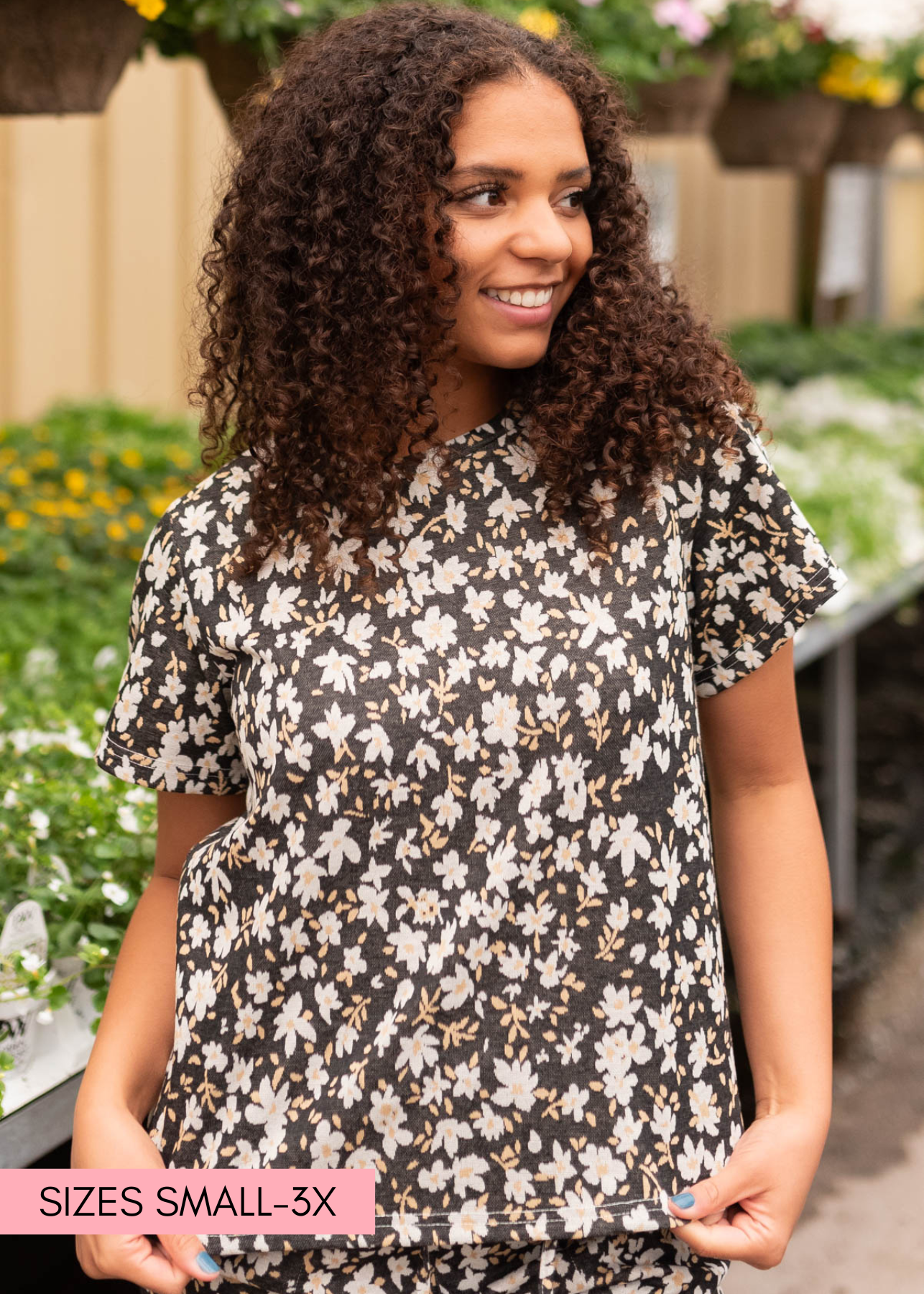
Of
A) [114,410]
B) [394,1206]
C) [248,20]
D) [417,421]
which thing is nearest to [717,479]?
[417,421]

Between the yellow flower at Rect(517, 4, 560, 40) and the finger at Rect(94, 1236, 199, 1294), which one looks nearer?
the finger at Rect(94, 1236, 199, 1294)

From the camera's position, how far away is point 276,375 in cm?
124

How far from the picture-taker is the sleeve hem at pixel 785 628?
1.23 metres

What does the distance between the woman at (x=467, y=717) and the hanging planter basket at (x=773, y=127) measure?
3588 mm

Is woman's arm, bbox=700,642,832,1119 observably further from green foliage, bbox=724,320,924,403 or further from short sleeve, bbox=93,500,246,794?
green foliage, bbox=724,320,924,403

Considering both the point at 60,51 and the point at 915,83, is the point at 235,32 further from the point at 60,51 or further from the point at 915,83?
the point at 915,83

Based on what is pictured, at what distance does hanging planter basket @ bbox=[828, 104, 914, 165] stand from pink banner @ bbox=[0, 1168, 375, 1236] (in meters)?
4.95

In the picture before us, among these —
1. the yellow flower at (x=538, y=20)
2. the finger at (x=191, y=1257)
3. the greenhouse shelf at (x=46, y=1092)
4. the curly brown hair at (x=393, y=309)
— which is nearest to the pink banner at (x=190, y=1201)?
the finger at (x=191, y=1257)

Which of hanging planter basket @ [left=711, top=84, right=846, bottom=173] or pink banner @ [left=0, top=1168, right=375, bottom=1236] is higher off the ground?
hanging planter basket @ [left=711, top=84, right=846, bottom=173]

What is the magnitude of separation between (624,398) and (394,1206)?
702 mm

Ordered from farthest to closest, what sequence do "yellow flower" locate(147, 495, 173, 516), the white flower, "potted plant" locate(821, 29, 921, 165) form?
"potted plant" locate(821, 29, 921, 165)
"yellow flower" locate(147, 495, 173, 516)
the white flower

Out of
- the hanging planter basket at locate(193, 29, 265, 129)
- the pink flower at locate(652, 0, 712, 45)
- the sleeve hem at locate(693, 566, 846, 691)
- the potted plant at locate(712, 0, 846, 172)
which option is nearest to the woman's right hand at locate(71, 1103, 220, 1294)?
the sleeve hem at locate(693, 566, 846, 691)

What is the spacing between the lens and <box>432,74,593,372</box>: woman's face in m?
1.15

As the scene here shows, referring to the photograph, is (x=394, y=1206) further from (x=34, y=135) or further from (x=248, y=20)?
A: (x=34, y=135)
